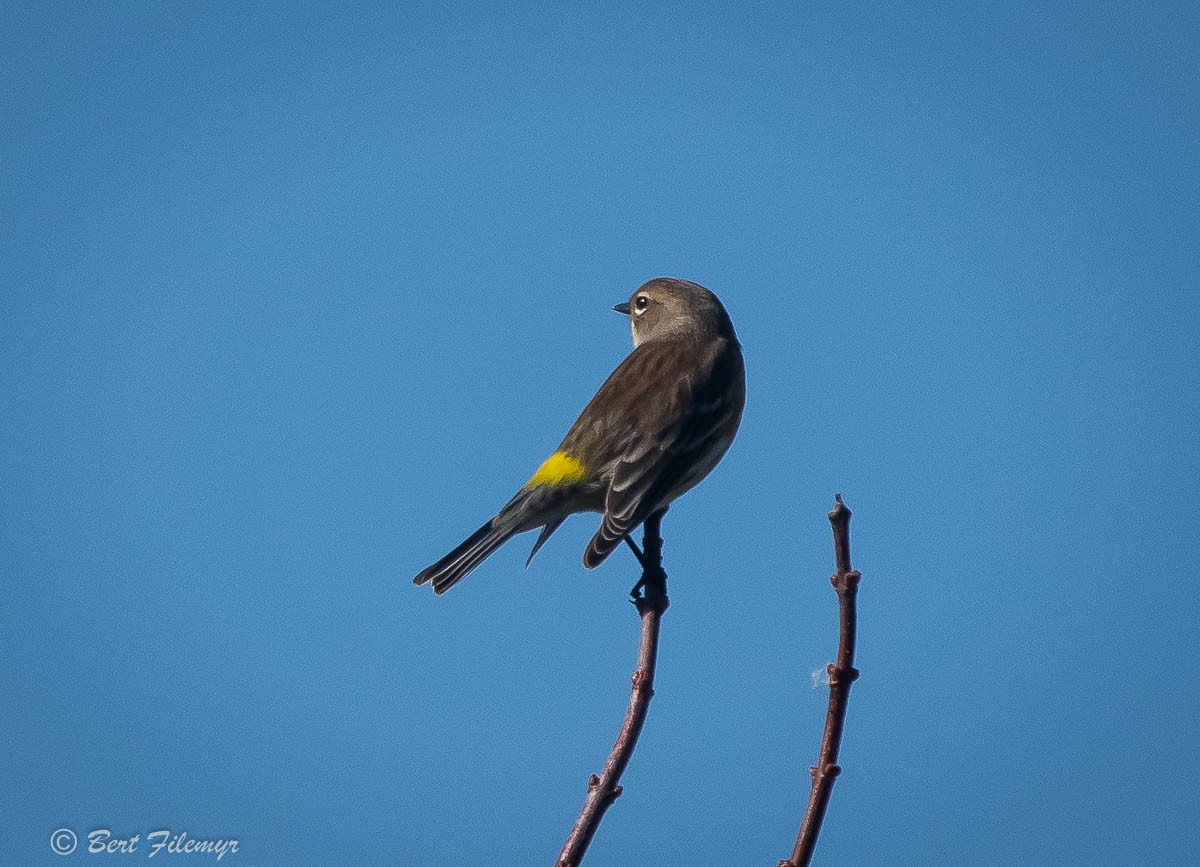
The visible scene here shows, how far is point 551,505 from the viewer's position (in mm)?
8000

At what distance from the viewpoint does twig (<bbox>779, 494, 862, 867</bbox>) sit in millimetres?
2908

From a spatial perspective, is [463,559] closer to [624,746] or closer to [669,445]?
[669,445]

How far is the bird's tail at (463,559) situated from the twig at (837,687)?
4647 mm

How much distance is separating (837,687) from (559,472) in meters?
5.25

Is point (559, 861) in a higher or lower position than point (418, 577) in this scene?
lower

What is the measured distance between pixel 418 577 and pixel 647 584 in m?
3.36

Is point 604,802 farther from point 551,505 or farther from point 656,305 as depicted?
point 656,305

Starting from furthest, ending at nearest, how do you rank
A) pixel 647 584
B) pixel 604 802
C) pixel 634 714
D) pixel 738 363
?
pixel 738 363
pixel 647 584
pixel 634 714
pixel 604 802

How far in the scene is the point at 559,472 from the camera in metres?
8.17

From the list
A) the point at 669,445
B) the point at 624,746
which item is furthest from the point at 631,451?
the point at 624,746

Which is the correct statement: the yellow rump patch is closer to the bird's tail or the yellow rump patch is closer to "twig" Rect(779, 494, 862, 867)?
the bird's tail

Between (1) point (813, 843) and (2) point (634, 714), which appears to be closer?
(1) point (813, 843)

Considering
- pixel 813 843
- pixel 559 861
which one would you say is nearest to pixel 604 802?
pixel 559 861

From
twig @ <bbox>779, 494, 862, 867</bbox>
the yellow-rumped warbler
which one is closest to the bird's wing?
the yellow-rumped warbler
